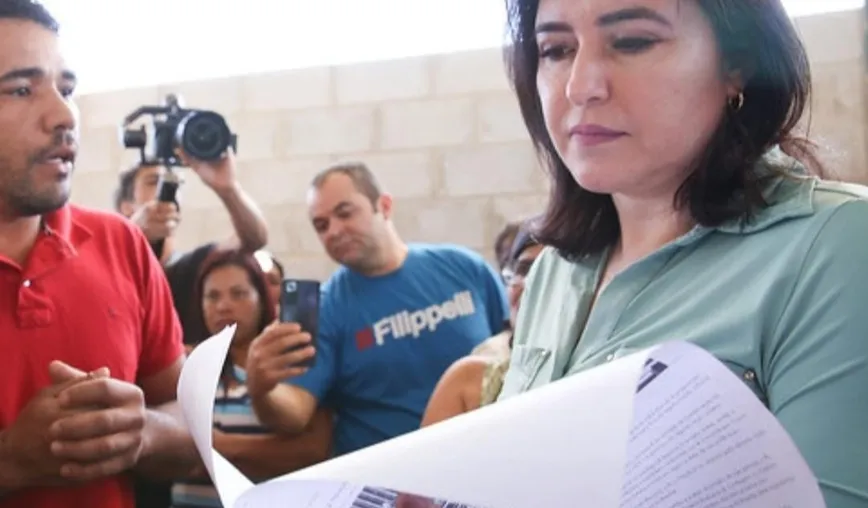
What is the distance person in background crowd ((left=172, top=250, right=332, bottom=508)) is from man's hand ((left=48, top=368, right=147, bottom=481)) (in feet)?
2.63

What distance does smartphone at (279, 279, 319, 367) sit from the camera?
1.72 meters

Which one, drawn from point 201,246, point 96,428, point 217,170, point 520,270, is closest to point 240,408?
point 201,246

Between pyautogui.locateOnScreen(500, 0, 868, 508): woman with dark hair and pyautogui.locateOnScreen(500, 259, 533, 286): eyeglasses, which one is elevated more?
pyautogui.locateOnScreen(500, 0, 868, 508): woman with dark hair

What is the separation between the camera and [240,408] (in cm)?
201

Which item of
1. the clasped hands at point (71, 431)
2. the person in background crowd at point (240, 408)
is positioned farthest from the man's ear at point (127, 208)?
the clasped hands at point (71, 431)

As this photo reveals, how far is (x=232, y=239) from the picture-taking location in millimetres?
2273

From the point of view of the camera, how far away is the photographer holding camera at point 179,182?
2180mm

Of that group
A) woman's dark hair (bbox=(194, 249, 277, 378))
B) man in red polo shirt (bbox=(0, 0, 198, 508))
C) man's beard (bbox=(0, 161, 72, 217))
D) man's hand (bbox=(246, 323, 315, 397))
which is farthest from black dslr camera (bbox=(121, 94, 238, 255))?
Answer: man's beard (bbox=(0, 161, 72, 217))

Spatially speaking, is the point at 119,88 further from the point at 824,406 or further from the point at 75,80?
the point at 824,406

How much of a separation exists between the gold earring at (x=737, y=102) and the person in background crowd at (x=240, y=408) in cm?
137

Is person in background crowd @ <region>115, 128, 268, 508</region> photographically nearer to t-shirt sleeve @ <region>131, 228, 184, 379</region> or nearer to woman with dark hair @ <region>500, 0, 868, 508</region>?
t-shirt sleeve @ <region>131, 228, 184, 379</region>

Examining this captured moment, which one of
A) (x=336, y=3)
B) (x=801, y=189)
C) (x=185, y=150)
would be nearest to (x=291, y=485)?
(x=801, y=189)

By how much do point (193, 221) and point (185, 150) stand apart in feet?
3.29

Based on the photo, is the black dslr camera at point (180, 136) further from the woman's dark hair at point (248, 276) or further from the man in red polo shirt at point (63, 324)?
the man in red polo shirt at point (63, 324)
